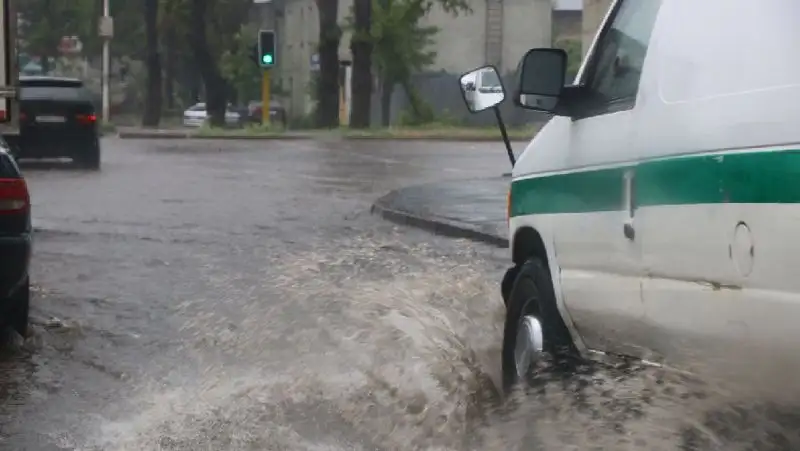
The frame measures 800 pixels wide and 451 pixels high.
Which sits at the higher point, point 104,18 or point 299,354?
point 104,18

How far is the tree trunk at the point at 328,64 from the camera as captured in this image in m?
44.5

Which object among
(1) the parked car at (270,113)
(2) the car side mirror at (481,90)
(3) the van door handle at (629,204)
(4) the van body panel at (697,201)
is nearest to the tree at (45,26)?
(1) the parked car at (270,113)

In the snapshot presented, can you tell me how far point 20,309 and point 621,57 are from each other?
4.34 meters

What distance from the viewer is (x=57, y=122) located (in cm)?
2525

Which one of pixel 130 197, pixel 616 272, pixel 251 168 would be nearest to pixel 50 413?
pixel 616 272

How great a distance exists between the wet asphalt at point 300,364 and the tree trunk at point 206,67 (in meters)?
36.9

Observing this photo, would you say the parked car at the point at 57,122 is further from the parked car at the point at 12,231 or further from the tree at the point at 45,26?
the tree at the point at 45,26

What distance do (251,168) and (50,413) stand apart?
780 inches

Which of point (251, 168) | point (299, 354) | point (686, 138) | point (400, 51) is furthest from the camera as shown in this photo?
point (400, 51)

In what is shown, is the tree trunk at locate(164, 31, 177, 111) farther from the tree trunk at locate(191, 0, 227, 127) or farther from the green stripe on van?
the green stripe on van

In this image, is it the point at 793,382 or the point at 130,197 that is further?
the point at 130,197

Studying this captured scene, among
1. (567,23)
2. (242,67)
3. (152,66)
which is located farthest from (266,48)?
(567,23)

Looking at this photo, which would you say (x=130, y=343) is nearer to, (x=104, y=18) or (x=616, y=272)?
(x=616, y=272)

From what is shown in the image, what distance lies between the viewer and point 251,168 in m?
26.2
